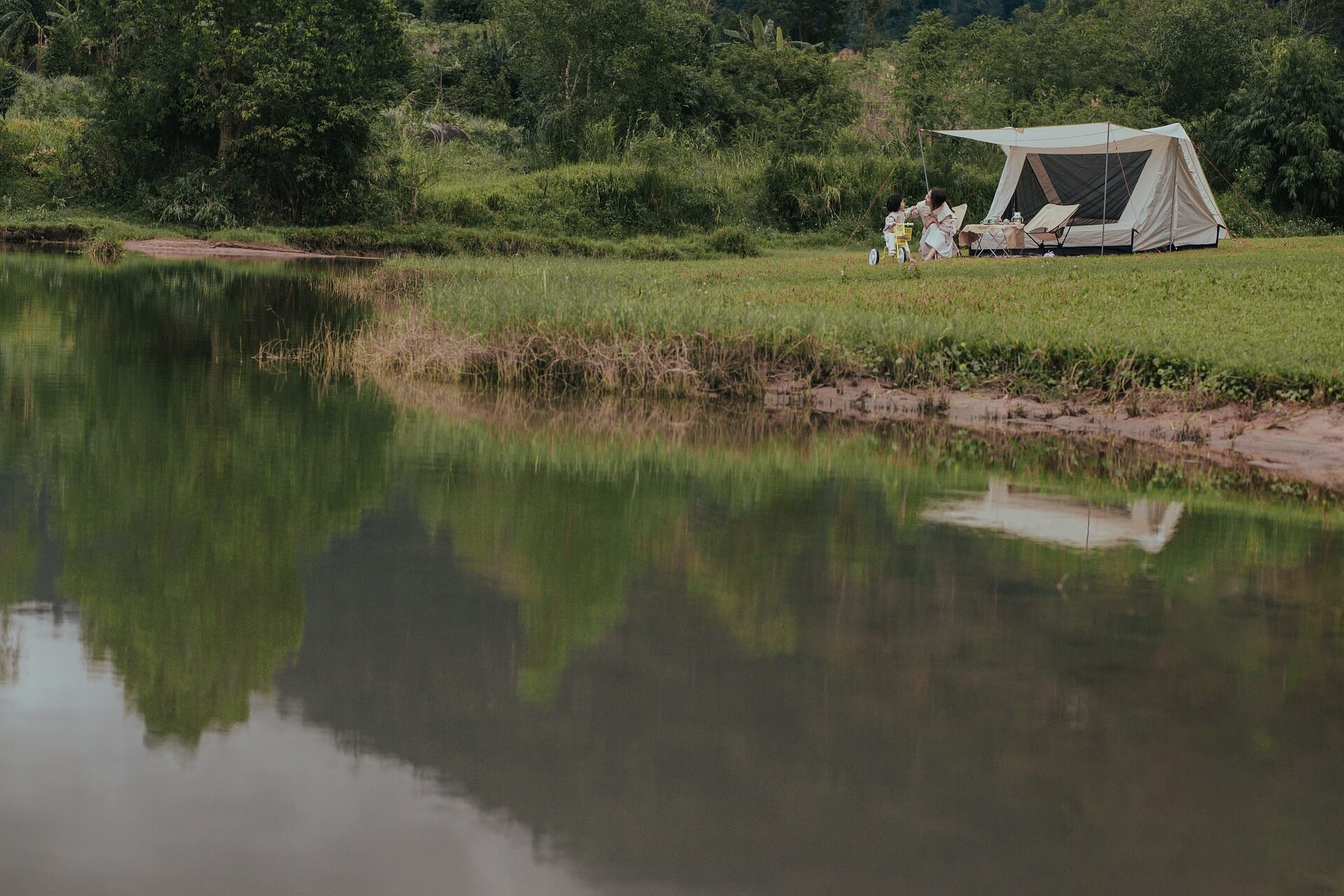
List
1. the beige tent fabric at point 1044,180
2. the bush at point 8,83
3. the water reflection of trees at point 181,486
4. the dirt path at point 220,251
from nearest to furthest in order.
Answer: the water reflection of trees at point 181,486 < the beige tent fabric at point 1044,180 < the dirt path at point 220,251 < the bush at point 8,83

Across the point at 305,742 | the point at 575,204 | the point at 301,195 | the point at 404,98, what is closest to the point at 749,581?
the point at 305,742

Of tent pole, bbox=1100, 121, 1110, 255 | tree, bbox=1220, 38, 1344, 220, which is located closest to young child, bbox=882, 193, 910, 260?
tent pole, bbox=1100, 121, 1110, 255

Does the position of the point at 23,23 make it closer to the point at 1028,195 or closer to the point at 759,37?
the point at 759,37

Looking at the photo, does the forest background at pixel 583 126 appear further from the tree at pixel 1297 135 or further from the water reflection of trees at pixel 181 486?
the water reflection of trees at pixel 181 486

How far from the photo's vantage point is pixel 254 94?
34.4 metres

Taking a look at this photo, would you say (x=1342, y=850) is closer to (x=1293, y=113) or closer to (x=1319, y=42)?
(x=1293, y=113)

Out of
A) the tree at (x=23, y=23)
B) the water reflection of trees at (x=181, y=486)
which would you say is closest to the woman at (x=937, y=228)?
the water reflection of trees at (x=181, y=486)

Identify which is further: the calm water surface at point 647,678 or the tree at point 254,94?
the tree at point 254,94

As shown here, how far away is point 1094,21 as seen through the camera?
45.8 m

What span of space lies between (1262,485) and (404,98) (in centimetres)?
3934

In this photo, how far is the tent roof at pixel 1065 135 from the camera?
90.5 feet

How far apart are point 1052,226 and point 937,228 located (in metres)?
3.81

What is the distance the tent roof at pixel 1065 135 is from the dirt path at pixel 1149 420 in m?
15.3

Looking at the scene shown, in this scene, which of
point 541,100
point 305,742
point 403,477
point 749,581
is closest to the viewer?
point 305,742
